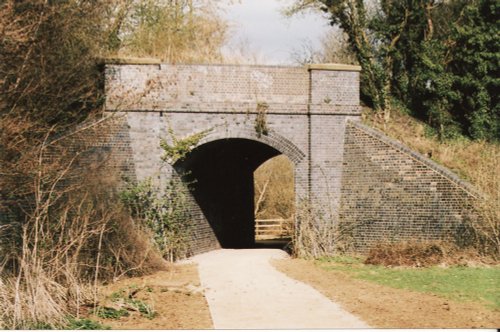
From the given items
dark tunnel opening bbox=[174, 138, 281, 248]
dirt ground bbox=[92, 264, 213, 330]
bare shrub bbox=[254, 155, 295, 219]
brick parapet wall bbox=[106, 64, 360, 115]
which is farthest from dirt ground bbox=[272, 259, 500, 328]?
bare shrub bbox=[254, 155, 295, 219]

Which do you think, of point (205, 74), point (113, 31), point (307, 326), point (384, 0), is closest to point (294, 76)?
point (205, 74)

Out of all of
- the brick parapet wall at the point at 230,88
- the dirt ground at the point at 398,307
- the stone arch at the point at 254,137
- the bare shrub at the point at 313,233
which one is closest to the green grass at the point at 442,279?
the dirt ground at the point at 398,307

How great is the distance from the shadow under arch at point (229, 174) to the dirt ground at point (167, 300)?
3.42 meters

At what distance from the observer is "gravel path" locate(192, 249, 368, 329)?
26.9 ft

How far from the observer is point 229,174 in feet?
61.3

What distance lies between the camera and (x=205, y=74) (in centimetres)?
1473

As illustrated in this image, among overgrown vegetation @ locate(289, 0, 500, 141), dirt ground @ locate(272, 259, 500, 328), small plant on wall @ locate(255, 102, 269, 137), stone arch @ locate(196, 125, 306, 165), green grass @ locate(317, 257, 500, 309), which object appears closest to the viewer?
dirt ground @ locate(272, 259, 500, 328)

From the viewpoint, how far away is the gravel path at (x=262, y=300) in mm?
8203

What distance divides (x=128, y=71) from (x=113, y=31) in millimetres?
2877

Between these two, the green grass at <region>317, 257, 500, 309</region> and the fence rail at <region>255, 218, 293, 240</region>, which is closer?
the green grass at <region>317, 257, 500, 309</region>

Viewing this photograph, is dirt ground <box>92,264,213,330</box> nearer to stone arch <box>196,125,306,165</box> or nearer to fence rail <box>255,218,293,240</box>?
stone arch <box>196,125,306,165</box>

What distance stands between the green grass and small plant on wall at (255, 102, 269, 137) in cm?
368

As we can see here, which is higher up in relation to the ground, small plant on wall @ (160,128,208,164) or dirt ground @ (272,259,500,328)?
small plant on wall @ (160,128,208,164)

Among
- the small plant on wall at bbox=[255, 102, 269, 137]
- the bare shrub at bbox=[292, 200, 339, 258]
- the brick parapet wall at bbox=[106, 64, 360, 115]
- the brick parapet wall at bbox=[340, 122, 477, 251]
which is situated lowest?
the bare shrub at bbox=[292, 200, 339, 258]
